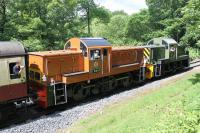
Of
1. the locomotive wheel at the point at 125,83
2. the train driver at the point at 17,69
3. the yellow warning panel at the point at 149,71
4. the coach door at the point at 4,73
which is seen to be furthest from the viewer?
the yellow warning panel at the point at 149,71

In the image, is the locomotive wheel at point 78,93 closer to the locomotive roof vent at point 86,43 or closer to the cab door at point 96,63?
the cab door at point 96,63

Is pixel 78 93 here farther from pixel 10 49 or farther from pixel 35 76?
pixel 10 49

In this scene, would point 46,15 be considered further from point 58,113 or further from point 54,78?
point 58,113

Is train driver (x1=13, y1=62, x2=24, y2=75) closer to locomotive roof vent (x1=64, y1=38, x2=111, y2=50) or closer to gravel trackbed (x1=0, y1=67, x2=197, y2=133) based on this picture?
gravel trackbed (x1=0, y1=67, x2=197, y2=133)

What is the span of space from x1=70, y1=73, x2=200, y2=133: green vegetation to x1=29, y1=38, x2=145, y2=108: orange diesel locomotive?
8.00 feet

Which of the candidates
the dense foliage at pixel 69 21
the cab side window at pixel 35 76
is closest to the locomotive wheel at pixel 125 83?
the dense foliage at pixel 69 21

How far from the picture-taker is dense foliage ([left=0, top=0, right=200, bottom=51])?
1743 cm

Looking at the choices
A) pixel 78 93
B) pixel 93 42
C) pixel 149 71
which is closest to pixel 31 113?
pixel 78 93

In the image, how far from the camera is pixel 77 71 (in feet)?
50.4

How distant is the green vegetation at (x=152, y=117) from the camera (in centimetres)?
707

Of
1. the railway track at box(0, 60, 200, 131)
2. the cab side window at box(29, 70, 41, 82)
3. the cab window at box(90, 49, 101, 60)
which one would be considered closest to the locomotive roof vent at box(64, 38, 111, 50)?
the cab window at box(90, 49, 101, 60)

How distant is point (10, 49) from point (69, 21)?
56.9ft

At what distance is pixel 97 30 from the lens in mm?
53469

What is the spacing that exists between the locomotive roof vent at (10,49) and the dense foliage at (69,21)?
8.76 m
